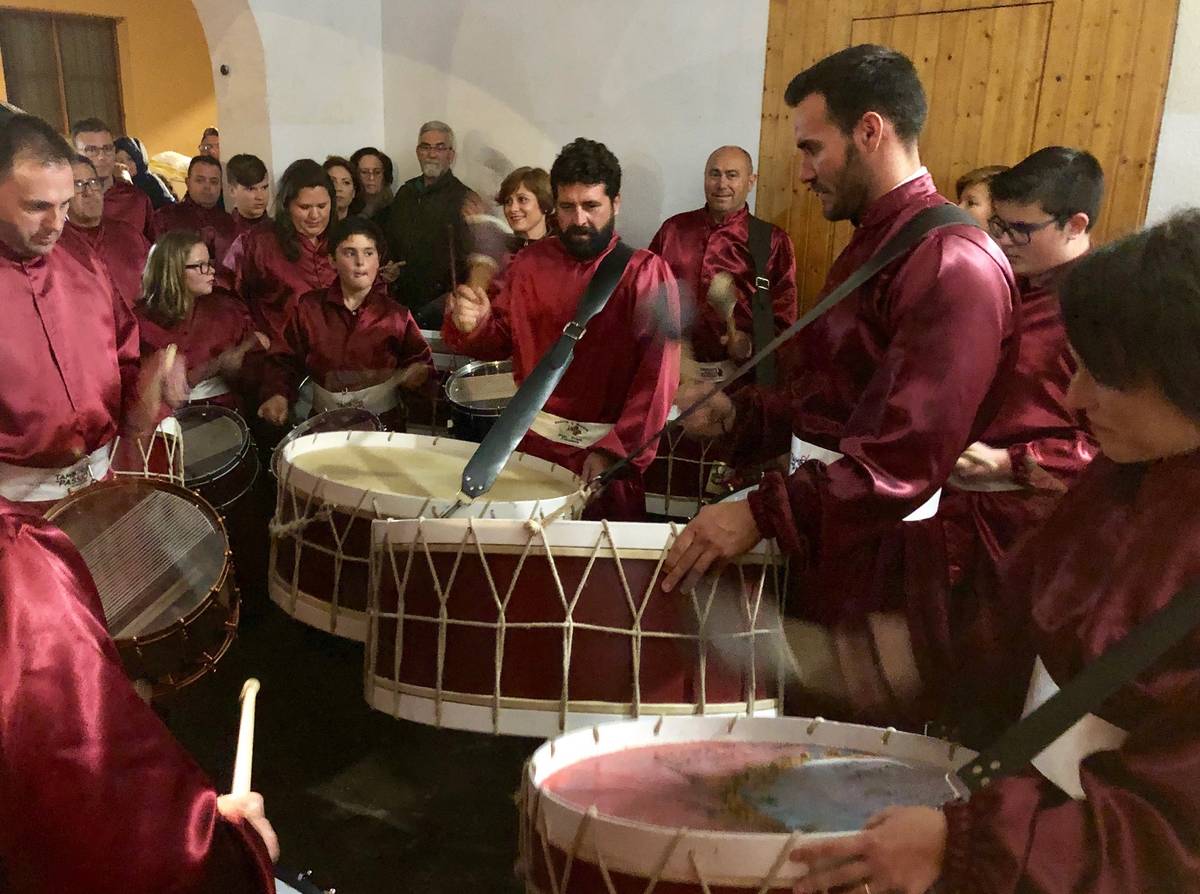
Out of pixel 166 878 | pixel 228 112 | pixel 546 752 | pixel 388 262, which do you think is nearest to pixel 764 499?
pixel 546 752

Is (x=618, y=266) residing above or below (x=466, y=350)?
above

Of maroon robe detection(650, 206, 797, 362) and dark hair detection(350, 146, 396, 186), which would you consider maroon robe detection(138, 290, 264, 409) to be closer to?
maroon robe detection(650, 206, 797, 362)

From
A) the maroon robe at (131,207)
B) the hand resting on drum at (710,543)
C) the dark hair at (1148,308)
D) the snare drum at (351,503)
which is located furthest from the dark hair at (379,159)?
the dark hair at (1148,308)

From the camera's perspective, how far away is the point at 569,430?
9.41 feet

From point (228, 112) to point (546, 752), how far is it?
5692 millimetres

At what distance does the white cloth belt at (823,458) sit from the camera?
72.4 inches

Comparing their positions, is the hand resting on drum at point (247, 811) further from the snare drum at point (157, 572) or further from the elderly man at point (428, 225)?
the elderly man at point (428, 225)

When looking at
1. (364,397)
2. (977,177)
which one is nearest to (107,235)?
(364,397)

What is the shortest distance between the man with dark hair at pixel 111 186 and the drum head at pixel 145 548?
3531 mm

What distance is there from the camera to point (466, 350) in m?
3.37

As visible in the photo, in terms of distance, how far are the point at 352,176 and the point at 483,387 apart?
2.33m

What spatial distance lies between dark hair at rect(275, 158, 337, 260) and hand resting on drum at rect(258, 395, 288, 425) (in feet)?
4.44

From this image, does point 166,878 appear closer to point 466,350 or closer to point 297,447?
point 297,447

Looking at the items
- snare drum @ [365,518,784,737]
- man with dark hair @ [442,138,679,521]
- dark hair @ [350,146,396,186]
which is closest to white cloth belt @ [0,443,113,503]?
snare drum @ [365,518,784,737]
